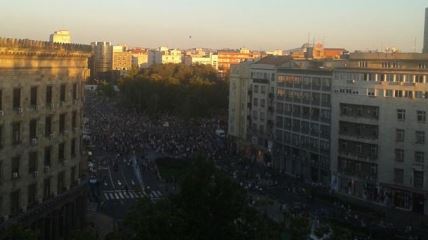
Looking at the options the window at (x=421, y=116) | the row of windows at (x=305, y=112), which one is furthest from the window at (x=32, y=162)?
the row of windows at (x=305, y=112)

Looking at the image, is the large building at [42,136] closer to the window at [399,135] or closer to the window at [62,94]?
the window at [62,94]

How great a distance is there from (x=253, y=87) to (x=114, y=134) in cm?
2637

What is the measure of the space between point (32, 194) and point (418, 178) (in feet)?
113

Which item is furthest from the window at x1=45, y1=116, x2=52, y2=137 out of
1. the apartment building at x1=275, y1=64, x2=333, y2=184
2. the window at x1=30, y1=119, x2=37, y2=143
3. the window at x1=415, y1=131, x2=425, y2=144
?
the apartment building at x1=275, y1=64, x2=333, y2=184

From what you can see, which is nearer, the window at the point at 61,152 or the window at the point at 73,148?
the window at the point at 61,152

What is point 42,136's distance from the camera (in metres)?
40.1

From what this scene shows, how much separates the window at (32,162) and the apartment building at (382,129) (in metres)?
33.8

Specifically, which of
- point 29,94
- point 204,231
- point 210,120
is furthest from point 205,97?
point 204,231

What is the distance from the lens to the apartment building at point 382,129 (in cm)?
5869

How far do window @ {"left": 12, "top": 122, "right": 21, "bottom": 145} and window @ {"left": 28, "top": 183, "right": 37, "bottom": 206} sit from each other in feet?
10.1

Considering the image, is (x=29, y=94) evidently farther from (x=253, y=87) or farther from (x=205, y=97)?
(x=205, y=97)

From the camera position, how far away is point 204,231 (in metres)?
21.3

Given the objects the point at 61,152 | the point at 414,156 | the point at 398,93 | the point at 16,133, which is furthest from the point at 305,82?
the point at 16,133

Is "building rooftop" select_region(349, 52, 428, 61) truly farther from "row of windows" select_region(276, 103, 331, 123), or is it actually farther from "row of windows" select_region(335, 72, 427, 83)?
"row of windows" select_region(276, 103, 331, 123)
